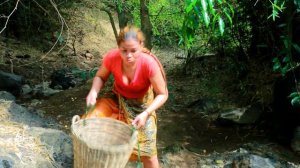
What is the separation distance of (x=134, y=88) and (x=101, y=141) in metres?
0.46

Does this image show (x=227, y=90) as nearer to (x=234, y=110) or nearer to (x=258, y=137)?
(x=234, y=110)

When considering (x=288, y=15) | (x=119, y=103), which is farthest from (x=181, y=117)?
(x=119, y=103)

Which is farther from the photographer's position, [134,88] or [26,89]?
[26,89]

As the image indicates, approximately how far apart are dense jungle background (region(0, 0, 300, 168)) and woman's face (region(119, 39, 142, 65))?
40 centimetres

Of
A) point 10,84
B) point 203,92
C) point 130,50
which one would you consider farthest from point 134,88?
point 10,84

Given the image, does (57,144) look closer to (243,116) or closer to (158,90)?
(158,90)

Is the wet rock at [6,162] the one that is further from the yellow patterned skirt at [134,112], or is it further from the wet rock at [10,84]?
the wet rock at [10,84]

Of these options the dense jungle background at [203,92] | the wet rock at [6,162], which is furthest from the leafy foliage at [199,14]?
the wet rock at [6,162]

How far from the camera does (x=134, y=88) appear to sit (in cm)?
315

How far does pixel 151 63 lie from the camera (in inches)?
119

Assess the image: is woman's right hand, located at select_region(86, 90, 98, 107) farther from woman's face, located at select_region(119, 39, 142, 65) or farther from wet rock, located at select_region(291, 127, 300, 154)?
wet rock, located at select_region(291, 127, 300, 154)

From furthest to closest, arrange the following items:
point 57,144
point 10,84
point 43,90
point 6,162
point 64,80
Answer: point 64,80 → point 43,90 → point 10,84 → point 57,144 → point 6,162

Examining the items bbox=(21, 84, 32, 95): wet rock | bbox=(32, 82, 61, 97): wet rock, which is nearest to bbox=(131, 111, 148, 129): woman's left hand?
bbox=(32, 82, 61, 97): wet rock

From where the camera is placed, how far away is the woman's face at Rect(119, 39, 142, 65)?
287cm
